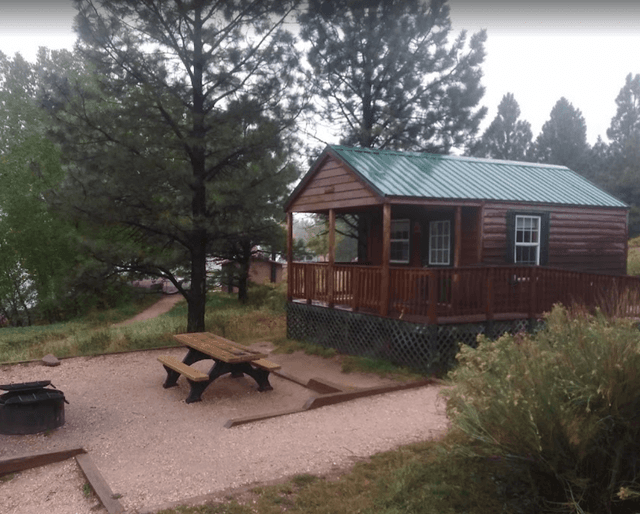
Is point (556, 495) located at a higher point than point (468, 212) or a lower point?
lower

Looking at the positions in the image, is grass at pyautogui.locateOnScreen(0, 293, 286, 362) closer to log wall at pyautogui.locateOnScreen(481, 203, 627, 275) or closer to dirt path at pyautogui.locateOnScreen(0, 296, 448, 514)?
dirt path at pyautogui.locateOnScreen(0, 296, 448, 514)

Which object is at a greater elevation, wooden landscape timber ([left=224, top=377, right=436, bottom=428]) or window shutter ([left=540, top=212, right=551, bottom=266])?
window shutter ([left=540, top=212, right=551, bottom=266])

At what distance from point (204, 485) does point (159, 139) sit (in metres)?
9.60

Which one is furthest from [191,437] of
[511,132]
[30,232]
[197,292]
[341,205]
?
[511,132]

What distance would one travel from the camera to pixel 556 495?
387 centimetres

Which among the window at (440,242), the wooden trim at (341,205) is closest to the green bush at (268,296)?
the wooden trim at (341,205)

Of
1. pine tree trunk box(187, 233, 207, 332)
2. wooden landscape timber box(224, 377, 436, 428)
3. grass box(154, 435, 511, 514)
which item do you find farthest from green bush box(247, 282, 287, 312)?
grass box(154, 435, 511, 514)

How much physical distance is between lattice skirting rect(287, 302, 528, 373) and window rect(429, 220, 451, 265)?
3.05 metres

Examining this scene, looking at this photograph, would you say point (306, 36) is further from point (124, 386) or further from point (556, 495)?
point (556, 495)

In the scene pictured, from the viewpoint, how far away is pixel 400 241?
557 inches

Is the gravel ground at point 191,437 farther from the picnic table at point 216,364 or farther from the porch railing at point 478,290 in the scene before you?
the porch railing at point 478,290

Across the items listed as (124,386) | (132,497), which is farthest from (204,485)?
(124,386)

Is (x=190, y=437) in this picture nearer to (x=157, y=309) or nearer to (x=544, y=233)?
(x=544, y=233)

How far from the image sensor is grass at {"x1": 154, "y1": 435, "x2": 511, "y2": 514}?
4.22 meters
